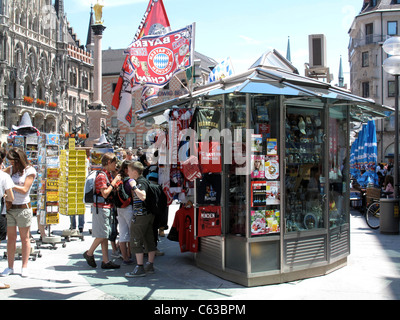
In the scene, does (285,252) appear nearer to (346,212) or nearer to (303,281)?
(303,281)

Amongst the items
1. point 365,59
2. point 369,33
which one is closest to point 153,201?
point 365,59

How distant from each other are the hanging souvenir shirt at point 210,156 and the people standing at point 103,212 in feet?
5.29

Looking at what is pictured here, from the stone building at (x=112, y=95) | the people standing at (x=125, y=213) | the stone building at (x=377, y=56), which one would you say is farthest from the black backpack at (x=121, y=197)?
the stone building at (x=112, y=95)

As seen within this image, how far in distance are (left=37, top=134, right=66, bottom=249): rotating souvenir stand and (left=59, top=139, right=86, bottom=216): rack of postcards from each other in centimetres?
36

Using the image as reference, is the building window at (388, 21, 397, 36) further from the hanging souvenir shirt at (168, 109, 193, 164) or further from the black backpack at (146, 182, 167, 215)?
the black backpack at (146, 182, 167, 215)

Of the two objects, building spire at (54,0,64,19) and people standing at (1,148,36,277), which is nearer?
people standing at (1,148,36,277)

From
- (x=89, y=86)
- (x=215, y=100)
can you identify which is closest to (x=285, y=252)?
(x=215, y=100)

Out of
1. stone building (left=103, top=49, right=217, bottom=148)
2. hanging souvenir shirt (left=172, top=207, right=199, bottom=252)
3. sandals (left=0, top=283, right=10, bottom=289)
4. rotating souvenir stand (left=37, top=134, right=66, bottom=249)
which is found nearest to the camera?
sandals (left=0, top=283, right=10, bottom=289)

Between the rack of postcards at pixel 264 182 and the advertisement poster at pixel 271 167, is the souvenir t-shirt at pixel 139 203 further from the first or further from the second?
the advertisement poster at pixel 271 167

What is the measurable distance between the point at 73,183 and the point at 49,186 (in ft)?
2.12

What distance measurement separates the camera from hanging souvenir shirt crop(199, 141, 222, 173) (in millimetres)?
7031

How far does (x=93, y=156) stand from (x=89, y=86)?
6856cm

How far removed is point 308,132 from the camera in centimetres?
736

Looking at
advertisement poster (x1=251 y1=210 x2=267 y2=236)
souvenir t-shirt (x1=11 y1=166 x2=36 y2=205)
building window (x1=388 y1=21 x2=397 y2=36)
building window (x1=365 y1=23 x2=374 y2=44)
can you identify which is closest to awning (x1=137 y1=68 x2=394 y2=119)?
advertisement poster (x1=251 y1=210 x2=267 y2=236)
